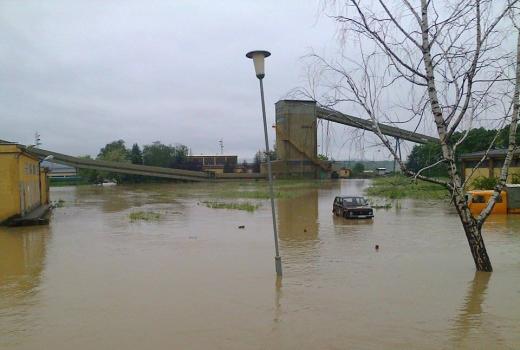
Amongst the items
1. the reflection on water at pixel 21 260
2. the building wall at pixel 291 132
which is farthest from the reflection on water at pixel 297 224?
the building wall at pixel 291 132

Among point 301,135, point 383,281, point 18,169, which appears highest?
point 301,135

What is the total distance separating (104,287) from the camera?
10914mm

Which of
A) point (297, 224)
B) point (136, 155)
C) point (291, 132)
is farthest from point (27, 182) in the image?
point (136, 155)

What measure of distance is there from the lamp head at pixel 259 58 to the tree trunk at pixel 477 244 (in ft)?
19.7

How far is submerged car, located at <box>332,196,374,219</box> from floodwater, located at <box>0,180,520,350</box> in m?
5.87

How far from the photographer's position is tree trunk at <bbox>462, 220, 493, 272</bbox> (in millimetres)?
10719

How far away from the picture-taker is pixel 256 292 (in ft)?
33.5

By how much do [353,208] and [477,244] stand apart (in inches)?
611

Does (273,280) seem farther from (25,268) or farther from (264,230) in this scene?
(264,230)

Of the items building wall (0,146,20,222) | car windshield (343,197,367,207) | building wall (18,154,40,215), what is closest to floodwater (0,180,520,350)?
building wall (0,146,20,222)

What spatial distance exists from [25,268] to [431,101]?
12.5 meters

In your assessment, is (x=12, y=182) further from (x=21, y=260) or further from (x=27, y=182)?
(x=21, y=260)

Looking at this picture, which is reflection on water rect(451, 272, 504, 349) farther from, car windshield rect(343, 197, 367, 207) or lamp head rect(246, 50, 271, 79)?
car windshield rect(343, 197, 367, 207)

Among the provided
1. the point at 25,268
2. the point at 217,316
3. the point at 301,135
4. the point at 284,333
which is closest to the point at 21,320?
the point at 217,316
